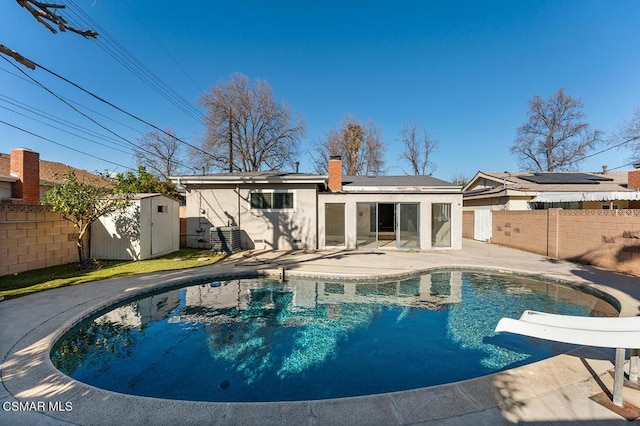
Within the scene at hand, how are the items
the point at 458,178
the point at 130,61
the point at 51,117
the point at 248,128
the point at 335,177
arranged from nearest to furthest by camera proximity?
the point at 130,61
the point at 335,177
the point at 51,117
the point at 248,128
the point at 458,178

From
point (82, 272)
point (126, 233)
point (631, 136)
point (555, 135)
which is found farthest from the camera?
point (555, 135)

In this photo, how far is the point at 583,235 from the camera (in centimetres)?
989

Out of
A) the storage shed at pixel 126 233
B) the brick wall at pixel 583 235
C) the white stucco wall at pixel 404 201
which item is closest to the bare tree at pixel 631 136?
the brick wall at pixel 583 235

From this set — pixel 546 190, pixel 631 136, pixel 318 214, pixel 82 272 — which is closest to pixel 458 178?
pixel 631 136

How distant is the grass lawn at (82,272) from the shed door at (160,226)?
1.72 ft

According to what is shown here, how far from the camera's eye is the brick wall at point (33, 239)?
304 inches

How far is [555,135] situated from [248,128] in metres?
29.6

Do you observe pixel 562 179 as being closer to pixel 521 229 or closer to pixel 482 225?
pixel 482 225

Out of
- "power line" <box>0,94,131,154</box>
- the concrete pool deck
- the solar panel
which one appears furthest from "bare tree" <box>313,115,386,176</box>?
the concrete pool deck

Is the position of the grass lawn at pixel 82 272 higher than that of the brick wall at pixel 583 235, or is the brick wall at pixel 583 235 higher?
the brick wall at pixel 583 235

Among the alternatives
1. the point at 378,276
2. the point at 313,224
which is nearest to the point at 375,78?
the point at 313,224

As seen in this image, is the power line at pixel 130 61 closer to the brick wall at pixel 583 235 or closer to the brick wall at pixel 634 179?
the brick wall at pixel 583 235

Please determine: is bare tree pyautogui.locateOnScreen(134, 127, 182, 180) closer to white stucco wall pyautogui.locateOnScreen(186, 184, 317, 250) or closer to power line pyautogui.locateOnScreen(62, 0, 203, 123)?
power line pyautogui.locateOnScreen(62, 0, 203, 123)

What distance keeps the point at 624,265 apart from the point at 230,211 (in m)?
13.9
